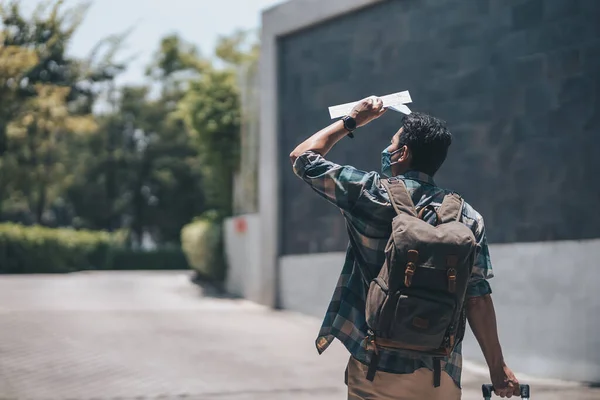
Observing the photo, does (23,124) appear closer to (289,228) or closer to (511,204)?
(289,228)

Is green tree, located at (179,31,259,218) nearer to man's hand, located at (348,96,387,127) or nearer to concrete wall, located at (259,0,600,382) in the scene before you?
concrete wall, located at (259,0,600,382)

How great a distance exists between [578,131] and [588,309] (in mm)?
1744

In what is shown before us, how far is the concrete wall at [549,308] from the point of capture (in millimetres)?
8664

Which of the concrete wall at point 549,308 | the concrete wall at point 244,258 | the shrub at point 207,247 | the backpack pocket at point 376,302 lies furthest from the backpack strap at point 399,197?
the shrub at point 207,247

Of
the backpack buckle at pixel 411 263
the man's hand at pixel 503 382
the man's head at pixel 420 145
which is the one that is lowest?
the man's hand at pixel 503 382

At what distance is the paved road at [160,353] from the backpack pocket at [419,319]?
16.5 feet

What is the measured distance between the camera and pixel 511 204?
9602 mm

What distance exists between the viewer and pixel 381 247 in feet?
9.96

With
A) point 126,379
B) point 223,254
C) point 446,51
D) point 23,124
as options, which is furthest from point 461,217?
point 23,124

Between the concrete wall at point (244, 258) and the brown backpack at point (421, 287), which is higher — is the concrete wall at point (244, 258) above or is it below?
below

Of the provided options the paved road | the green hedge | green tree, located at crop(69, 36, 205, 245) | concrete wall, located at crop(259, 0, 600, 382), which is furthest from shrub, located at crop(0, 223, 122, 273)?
green tree, located at crop(69, 36, 205, 245)

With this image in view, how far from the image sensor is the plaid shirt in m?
3.04

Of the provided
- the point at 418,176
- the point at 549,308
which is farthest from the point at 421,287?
the point at 549,308

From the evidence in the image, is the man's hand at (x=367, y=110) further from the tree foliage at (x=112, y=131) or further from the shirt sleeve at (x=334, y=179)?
the tree foliage at (x=112, y=131)
